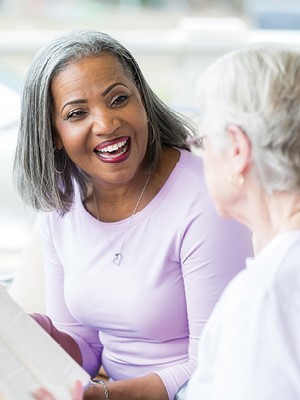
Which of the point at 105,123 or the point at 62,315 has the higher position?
the point at 105,123

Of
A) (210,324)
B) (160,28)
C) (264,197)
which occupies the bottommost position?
(160,28)

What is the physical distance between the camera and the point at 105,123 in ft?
5.75

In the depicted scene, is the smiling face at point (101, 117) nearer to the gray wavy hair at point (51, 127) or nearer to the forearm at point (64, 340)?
the gray wavy hair at point (51, 127)

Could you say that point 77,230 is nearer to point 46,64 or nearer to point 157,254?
point 157,254

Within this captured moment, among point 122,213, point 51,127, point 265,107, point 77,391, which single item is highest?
point 265,107

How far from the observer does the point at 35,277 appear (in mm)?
2359

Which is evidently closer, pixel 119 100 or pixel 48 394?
pixel 48 394

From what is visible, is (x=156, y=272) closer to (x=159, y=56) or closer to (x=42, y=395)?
(x=42, y=395)

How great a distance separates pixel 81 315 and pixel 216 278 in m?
0.37

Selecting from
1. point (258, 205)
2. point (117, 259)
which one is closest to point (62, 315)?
point (117, 259)

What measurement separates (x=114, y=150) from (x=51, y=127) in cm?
17

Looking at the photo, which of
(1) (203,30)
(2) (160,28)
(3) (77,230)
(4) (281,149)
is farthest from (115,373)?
(2) (160,28)

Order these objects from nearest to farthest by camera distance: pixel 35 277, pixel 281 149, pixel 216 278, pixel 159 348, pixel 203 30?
1. pixel 281 149
2. pixel 216 278
3. pixel 159 348
4. pixel 35 277
5. pixel 203 30

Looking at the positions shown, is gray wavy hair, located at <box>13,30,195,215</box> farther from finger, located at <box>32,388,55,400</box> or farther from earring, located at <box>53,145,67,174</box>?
finger, located at <box>32,388,55,400</box>
